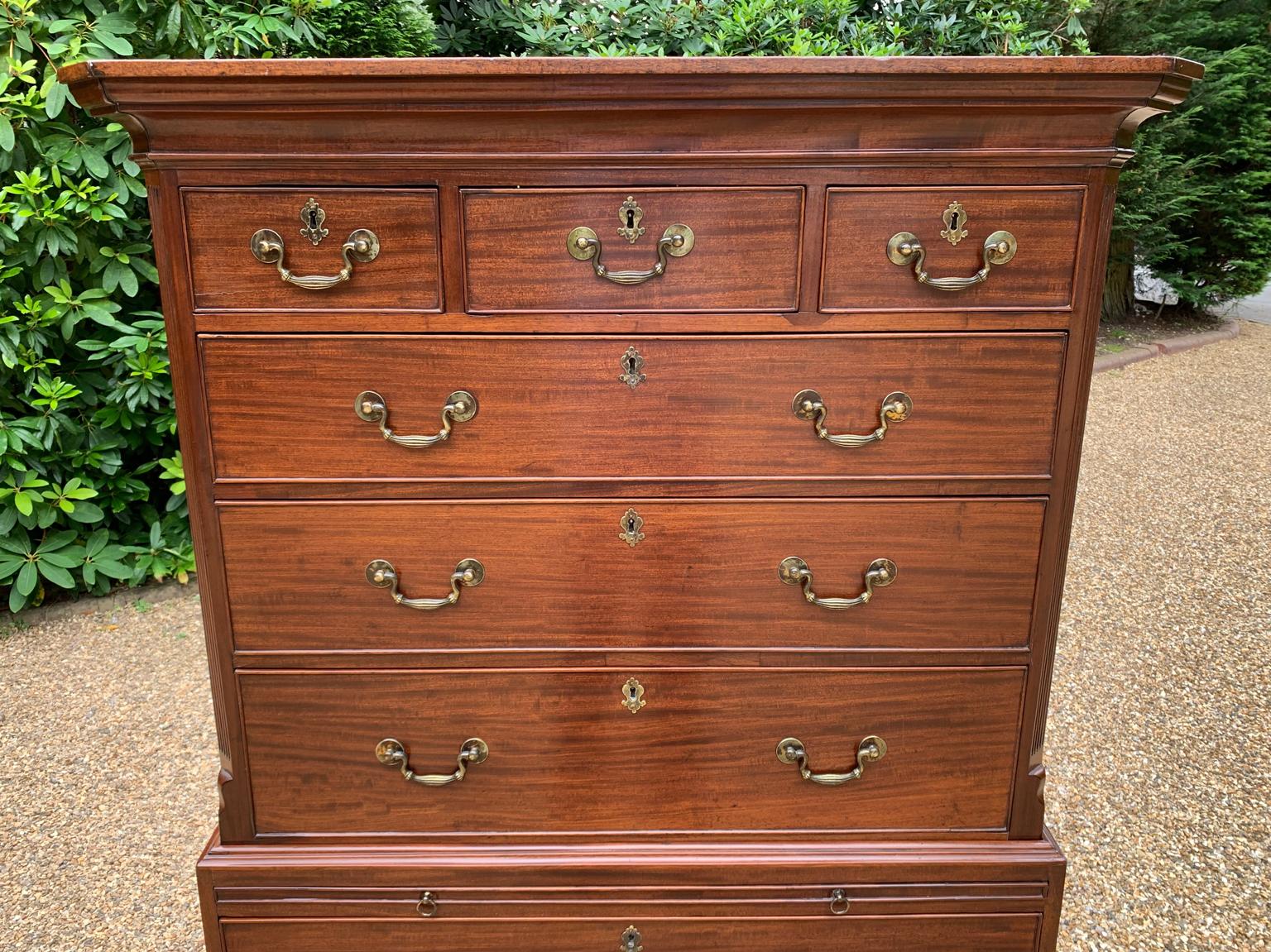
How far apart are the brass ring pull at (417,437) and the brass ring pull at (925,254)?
0.64 m

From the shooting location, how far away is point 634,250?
132 centimetres

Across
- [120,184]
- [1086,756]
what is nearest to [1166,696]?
[1086,756]

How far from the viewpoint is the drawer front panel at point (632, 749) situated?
1498mm

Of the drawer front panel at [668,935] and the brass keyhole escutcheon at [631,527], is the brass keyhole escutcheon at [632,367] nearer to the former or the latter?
the brass keyhole escutcheon at [631,527]

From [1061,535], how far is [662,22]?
4.76ft

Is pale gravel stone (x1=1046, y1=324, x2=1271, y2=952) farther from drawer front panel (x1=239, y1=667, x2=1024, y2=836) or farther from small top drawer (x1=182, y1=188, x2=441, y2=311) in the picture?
small top drawer (x1=182, y1=188, x2=441, y2=311)

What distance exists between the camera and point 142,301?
2.99 metres

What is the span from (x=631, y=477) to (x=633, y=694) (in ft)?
1.18

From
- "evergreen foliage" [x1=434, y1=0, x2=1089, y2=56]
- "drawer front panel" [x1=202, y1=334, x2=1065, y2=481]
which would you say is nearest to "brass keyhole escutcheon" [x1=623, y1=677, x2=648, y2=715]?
"drawer front panel" [x1=202, y1=334, x2=1065, y2=481]

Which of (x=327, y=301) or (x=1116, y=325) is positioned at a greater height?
(x=327, y=301)

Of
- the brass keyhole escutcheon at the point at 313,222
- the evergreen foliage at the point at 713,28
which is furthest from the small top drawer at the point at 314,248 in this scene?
the evergreen foliage at the point at 713,28

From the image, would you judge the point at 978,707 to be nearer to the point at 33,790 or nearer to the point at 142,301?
the point at 33,790

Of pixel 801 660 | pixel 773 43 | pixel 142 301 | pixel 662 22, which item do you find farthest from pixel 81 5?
pixel 801 660

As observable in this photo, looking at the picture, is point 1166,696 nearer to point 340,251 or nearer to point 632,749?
point 632,749
